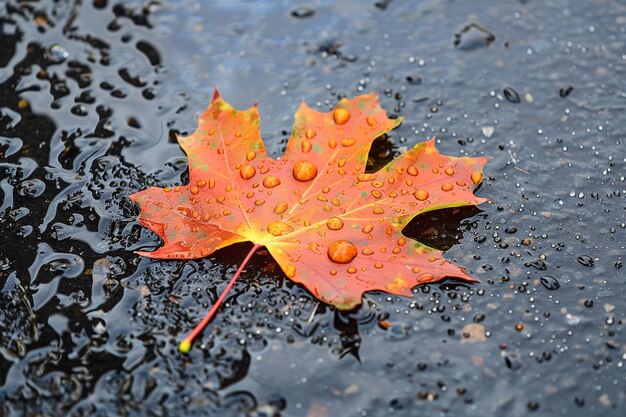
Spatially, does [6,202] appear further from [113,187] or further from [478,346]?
[478,346]

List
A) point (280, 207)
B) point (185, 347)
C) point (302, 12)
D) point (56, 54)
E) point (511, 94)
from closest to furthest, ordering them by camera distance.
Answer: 1. point (185, 347)
2. point (280, 207)
3. point (511, 94)
4. point (56, 54)
5. point (302, 12)

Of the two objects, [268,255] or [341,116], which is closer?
[268,255]

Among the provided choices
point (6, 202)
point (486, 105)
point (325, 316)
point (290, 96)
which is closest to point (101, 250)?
point (6, 202)

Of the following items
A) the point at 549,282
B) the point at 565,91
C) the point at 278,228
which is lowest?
the point at 549,282

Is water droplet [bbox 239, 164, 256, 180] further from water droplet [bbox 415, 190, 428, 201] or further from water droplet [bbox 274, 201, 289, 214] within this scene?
water droplet [bbox 415, 190, 428, 201]

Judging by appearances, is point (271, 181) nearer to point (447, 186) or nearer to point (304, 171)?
point (304, 171)

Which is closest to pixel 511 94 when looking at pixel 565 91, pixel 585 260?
pixel 565 91
